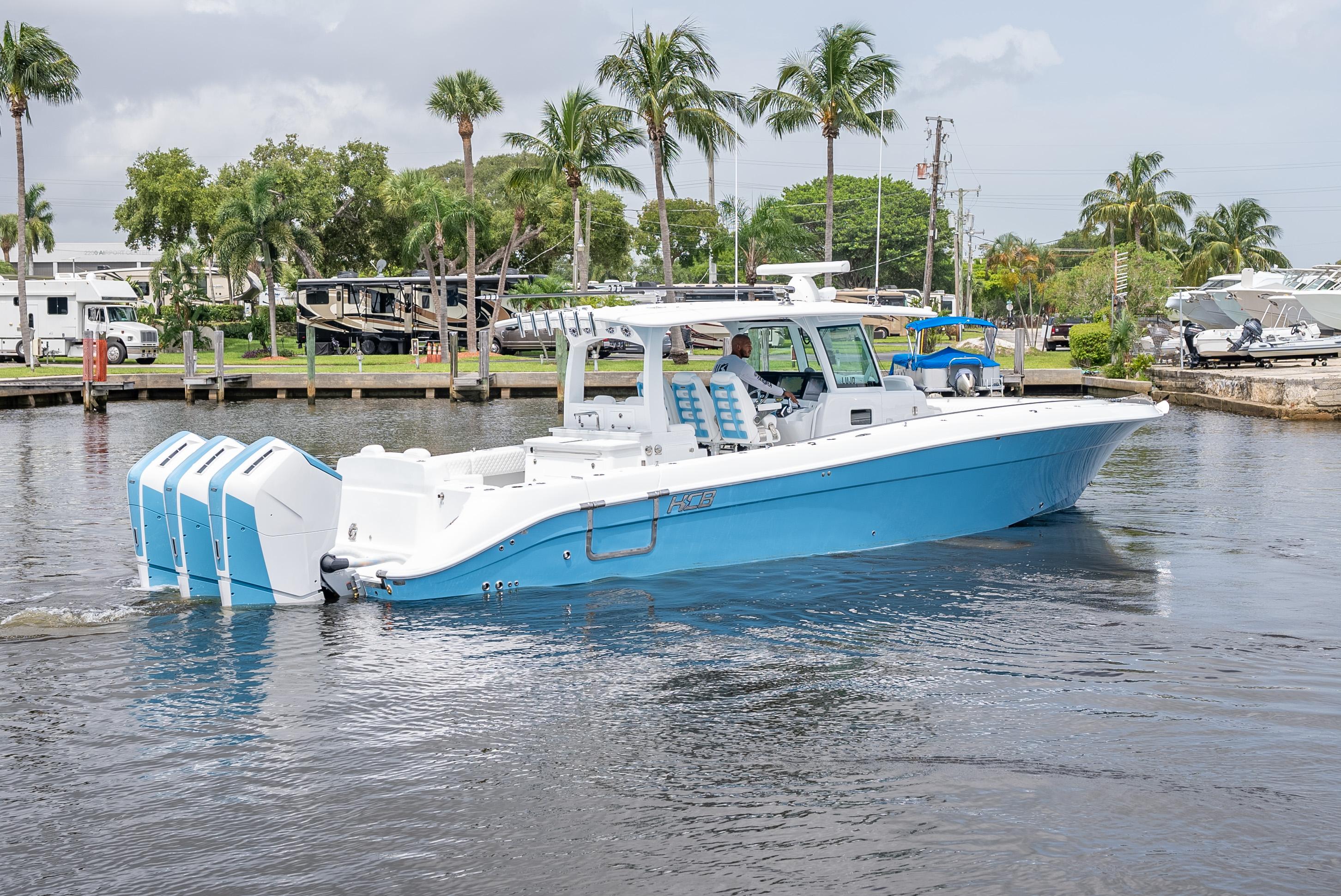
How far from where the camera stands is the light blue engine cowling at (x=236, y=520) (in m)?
8.35

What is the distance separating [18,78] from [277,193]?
9.13 meters

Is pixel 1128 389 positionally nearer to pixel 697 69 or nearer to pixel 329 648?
pixel 697 69

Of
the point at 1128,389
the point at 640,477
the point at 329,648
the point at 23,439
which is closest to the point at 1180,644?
the point at 640,477

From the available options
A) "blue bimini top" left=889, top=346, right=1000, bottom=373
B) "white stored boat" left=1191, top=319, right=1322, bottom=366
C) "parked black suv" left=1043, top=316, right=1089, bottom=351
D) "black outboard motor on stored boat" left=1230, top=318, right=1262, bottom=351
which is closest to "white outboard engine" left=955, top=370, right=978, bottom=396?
"blue bimini top" left=889, top=346, right=1000, bottom=373

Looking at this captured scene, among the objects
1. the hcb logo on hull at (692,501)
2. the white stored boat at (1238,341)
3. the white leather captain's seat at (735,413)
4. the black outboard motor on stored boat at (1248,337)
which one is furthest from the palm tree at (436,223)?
the hcb logo on hull at (692,501)

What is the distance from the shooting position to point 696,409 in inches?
432

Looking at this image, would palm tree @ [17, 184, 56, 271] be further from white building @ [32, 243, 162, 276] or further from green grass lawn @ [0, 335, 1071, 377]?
green grass lawn @ [0, 335, 1071, 377]

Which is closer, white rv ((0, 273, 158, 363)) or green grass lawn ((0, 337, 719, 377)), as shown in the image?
green grass lawn ((0, 337, 719, 377))

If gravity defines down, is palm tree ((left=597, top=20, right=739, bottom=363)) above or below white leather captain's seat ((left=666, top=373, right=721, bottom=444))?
above

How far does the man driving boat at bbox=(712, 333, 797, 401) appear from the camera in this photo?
11344 millimetres

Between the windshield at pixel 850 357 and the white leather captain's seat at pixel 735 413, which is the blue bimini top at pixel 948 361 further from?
the white leather captain's seat at pixel 735 413

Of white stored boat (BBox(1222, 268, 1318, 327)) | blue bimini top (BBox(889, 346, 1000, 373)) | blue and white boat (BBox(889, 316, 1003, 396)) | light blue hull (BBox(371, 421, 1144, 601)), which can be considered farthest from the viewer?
white stored boat (BBox(1222, 268, 1318, 327))

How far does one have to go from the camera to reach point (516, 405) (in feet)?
104

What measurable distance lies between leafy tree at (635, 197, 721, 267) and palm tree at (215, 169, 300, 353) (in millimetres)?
34324
